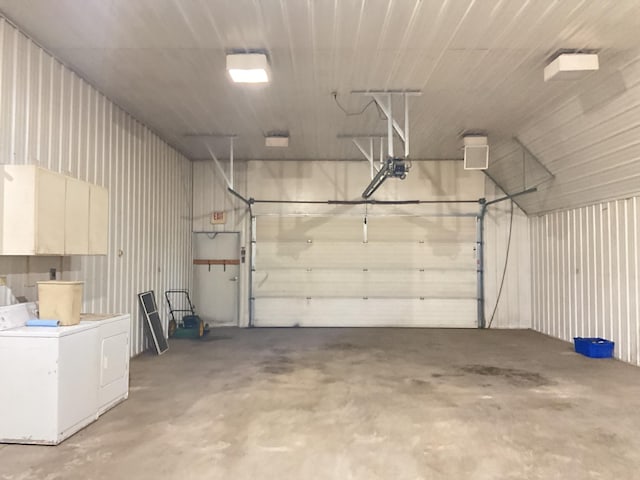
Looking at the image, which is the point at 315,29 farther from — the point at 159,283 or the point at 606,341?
the point at 606,341

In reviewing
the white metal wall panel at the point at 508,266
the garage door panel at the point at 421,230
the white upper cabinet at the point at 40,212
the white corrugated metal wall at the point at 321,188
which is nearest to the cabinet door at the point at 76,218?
the white upper cabinet at the point at 40,212

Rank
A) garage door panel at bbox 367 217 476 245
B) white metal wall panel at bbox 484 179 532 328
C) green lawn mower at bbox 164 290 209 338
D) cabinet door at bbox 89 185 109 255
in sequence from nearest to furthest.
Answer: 1. cabinet door at bbox 89 185 109 255
2. green lawn mower at bbox 164 290 209 338
3. white metal wall panel at bbox 484 179 532 328
4. garage door panel at bbox 367 217 476 245

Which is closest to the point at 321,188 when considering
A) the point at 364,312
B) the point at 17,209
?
the point at 364,312

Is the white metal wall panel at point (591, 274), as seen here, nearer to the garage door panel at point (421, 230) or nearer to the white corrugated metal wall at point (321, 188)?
the white corrugated metal wall at point (321, 188)

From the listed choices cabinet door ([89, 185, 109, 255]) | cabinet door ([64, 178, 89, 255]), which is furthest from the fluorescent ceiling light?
cabinet door ([64, 178, 89, 255])

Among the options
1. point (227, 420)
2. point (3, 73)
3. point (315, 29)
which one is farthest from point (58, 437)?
point (315, 29)

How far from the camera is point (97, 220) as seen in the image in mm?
3996

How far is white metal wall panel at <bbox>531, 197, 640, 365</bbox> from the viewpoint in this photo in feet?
17.7

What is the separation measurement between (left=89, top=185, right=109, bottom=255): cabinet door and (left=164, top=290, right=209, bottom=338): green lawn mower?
117 inches

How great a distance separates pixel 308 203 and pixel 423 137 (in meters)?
2.73

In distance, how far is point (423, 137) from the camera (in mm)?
6648

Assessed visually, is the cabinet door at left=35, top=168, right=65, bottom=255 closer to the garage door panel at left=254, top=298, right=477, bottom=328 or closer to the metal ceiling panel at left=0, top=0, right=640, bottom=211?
the metal ceiling panel at left=0, top=0, right=640, bottom=211

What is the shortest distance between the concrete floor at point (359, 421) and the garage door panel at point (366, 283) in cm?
233

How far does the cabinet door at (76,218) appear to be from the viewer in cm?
352
